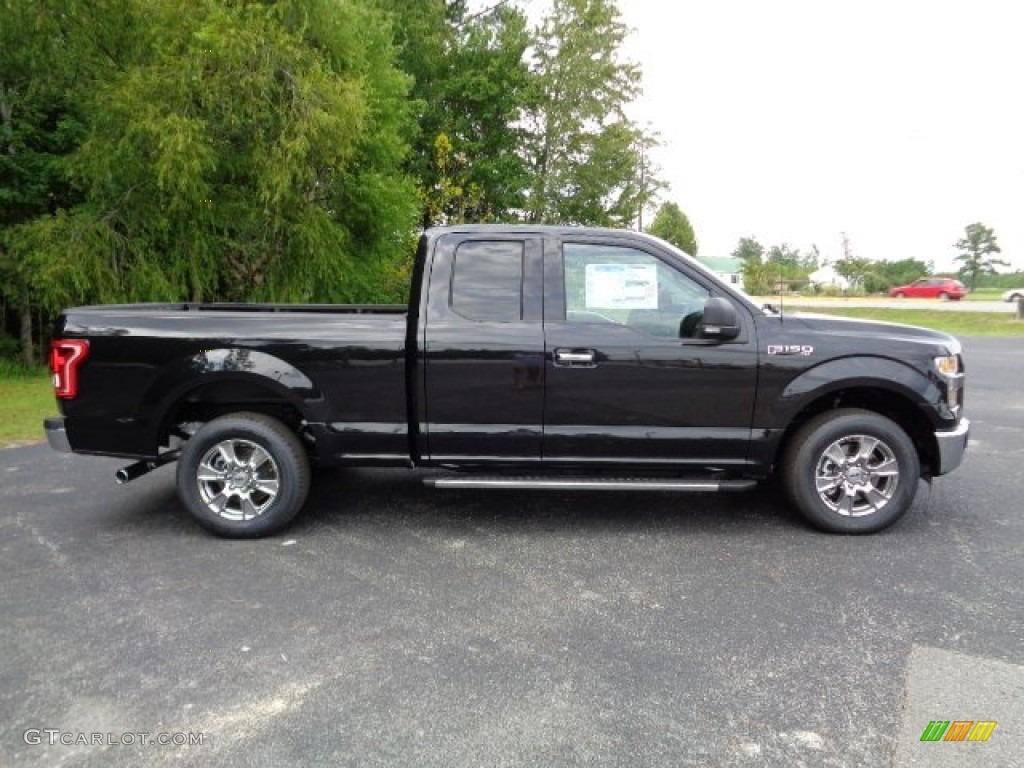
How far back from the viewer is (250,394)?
4.43 meters

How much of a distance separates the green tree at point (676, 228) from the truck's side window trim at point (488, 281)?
7165 centimetres

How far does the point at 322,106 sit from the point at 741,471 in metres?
9.35

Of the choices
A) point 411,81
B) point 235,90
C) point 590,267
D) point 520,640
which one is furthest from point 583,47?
point 520,640

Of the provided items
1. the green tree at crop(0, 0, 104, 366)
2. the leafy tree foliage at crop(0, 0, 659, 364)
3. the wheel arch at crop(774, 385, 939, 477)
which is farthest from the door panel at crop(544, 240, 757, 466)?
the green tree at crop(0, 0, 104, 366)

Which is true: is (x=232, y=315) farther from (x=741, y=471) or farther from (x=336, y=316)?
(x=741, y=471)

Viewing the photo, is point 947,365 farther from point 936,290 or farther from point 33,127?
point 936,290

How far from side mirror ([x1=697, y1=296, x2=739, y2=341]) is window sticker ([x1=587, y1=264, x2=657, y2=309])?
36 centimetres

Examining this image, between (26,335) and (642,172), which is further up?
(642,172)

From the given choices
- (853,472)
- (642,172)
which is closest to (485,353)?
(853,472)

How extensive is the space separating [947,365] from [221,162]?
10.5 m

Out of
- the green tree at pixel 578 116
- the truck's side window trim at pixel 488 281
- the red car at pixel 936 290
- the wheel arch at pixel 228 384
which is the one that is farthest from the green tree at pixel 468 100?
the red car at pixel 936 290

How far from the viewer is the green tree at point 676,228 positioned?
7628cm

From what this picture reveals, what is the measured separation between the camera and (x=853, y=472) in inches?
172

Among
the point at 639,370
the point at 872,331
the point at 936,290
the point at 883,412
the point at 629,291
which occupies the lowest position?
the point at 883,412
